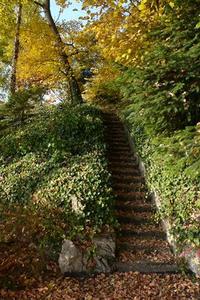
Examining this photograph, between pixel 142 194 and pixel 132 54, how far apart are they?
4.20 metres

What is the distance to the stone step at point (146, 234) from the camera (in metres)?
9.54

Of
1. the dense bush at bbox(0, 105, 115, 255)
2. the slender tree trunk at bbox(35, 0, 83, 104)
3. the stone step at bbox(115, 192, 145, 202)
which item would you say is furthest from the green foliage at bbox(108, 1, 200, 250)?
the slender tree trunk at bbox(35, 0, 83, 104)

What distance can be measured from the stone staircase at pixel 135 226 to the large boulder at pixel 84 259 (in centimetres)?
25

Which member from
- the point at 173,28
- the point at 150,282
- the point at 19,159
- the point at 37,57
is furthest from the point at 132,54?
the point at 37,57

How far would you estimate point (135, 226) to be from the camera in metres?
10.0

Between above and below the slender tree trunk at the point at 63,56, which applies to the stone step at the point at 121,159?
below

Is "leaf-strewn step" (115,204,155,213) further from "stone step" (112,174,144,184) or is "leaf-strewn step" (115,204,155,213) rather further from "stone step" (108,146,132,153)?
"stone step" (108,146,132,153)

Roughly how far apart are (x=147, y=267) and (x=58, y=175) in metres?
4.19

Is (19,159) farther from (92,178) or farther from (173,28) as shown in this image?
(173,28)

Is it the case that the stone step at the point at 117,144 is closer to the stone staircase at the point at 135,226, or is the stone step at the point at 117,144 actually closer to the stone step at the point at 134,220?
the stone staircase at the point at 135,226

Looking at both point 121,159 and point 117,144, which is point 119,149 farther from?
point 121,159

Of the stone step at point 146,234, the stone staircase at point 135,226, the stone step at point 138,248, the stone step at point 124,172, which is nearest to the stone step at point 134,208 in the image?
the stone staircase at point 135,226

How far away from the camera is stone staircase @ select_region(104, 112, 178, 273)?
8.46 meters

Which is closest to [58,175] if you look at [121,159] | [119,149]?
[121,159]
